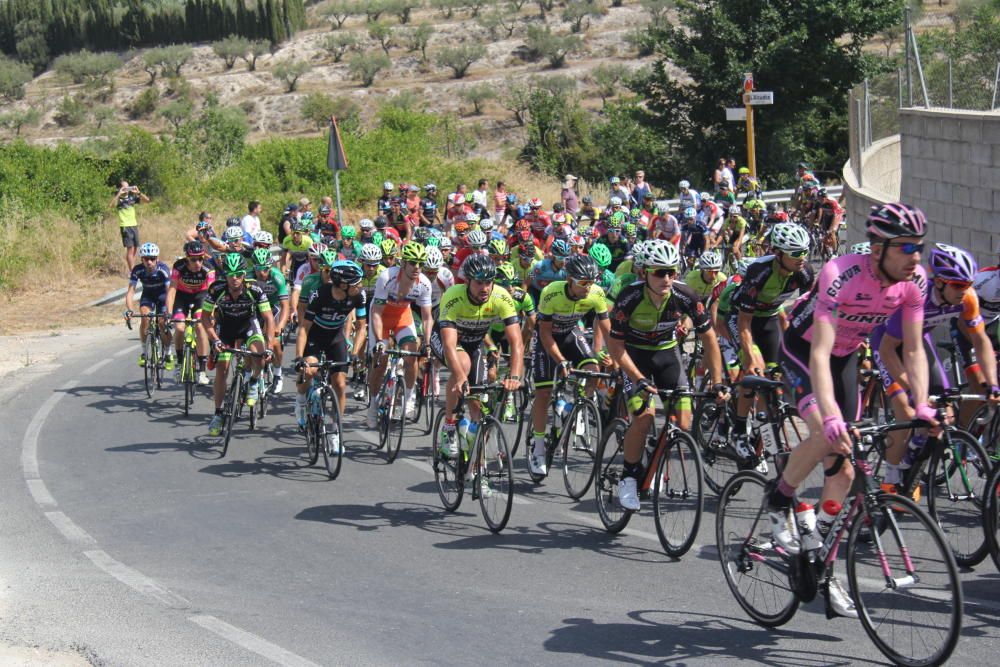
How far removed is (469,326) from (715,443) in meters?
2.33

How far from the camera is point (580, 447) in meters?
10.1

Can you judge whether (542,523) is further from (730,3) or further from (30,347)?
(730,3)

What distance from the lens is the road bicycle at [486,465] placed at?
30.0 ft

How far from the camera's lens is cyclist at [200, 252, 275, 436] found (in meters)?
13.0

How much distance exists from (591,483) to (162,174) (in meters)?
30.1

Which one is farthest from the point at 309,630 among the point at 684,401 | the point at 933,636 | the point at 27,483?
the point at 27,483

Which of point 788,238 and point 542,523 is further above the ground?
point 788,238

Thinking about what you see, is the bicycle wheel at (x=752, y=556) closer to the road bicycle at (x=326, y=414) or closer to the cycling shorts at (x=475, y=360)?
the cycling shorts at (x=475, y=360)

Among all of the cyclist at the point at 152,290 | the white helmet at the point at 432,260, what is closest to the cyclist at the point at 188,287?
the cyclist at the point at 152,290

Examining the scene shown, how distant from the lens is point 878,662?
618 cm

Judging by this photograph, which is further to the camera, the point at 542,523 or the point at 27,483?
the point at 27,483

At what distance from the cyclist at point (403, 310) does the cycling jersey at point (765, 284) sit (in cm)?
377

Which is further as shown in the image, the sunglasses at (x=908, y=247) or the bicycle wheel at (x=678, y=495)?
the bicycle wheel at (x=678, y=495)

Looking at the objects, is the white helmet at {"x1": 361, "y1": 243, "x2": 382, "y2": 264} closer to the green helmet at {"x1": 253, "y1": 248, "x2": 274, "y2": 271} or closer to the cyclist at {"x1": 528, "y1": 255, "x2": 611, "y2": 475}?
the green helmet at {"x1": 253, "y1": 248, "x2": 274, "y2": 271}
